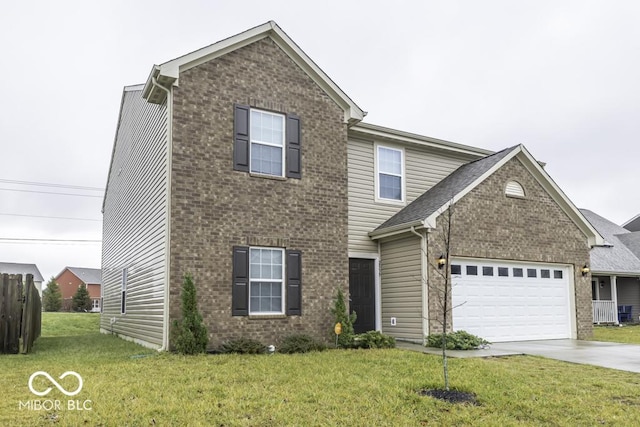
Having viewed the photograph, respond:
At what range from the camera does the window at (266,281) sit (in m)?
12.2

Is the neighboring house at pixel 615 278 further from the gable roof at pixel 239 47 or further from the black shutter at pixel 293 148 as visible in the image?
the black shutter at pixel 293 148

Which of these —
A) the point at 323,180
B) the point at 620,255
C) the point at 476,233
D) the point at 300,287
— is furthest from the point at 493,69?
the point at 620,255

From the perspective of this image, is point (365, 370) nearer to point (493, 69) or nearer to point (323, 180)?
point (323, 180)

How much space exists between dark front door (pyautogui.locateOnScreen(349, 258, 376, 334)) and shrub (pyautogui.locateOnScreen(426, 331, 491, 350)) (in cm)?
245

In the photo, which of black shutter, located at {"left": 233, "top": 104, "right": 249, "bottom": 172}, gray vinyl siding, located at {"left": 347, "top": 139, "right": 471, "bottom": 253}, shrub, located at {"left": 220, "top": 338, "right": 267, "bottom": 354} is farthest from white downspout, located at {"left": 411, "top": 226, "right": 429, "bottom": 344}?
black shutter, located at {"left": 233, "top": 104, "right": 249, "bottom": 172}

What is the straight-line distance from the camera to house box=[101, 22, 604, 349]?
12156 millimetres

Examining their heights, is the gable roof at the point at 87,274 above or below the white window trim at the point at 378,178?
below

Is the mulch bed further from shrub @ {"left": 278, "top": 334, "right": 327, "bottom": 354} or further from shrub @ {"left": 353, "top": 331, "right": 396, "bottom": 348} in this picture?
shrub @ {"left": 353, "top": 331, "right": 396, "bottom": 348}

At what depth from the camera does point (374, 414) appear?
21.7ft

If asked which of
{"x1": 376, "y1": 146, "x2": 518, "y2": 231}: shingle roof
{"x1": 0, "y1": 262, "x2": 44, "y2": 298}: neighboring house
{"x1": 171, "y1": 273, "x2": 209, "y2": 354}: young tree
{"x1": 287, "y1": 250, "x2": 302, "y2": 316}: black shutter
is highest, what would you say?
{"x1": 376, "y1": 146, "x2": 518, "y2": 231}: shingle roof

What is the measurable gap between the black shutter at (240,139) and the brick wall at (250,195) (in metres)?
0.15

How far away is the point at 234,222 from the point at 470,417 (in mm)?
7313

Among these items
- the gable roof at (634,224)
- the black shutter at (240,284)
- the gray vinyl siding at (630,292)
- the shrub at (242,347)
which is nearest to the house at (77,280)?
the gable roof at (634,224)

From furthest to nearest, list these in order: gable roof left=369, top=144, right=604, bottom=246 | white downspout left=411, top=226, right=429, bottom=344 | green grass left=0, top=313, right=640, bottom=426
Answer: gable roof left=369, top=144, right=604, bottom=246
white downspout left=411, top=226, right=429, bottom=344
green grass left=0, top=313, right=640, bottom=426
